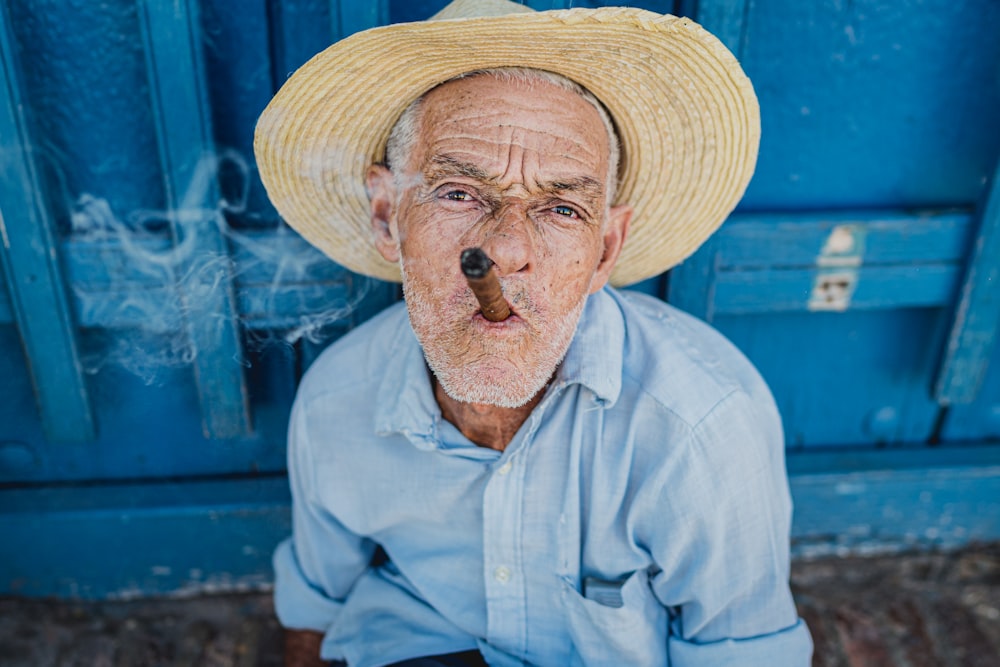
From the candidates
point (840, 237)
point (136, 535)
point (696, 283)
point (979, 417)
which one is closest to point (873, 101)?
point (840, 237)

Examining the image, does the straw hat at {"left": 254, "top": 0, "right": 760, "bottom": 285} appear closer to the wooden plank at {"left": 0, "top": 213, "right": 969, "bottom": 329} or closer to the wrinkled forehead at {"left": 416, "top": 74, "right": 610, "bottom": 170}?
the wrinkled forehead at {"left": 416, "top": 74, "right": 610, "bottom": 170}

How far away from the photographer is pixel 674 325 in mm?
1707

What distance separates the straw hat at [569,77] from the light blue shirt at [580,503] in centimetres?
23

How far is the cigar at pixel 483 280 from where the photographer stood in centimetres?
110

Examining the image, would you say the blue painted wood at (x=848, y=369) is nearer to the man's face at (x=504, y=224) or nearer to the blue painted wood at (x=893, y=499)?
the blue painted wood at (x=893, y=499)

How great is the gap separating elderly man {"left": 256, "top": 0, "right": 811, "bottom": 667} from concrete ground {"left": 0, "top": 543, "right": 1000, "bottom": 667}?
676 mm

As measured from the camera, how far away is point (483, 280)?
1.13 meters

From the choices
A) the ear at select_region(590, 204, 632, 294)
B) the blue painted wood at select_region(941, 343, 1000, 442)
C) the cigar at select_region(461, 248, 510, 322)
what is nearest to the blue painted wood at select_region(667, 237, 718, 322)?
the ear at select_region(590, 204, 632, 294)

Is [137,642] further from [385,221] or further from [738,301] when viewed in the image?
[738,301]

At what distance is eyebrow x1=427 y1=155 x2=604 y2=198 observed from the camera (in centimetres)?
142

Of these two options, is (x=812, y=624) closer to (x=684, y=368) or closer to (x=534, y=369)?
(x=684, y=368)

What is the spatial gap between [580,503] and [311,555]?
69cm

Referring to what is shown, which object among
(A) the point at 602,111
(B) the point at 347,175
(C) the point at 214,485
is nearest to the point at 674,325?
(A) the point at 602,111

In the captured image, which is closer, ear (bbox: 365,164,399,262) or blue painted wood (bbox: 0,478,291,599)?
ear (bbox: 365,164,399,262)
